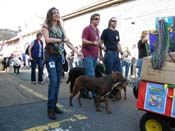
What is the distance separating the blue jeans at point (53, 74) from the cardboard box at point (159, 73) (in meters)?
1.54

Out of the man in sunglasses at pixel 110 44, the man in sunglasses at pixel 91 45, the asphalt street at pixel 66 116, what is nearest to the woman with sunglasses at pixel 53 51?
the asphalt street at pixel 66 116

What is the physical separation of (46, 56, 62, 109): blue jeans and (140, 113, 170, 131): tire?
1606 millimetres

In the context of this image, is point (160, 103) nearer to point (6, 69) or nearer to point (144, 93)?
point (144, 93)

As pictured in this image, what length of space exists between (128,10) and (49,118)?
10.2 metres

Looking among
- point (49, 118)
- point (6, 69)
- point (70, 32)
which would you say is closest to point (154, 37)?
point (49, 118)

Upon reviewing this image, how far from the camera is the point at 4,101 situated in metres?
5.77

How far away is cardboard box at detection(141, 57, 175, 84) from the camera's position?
3339mm

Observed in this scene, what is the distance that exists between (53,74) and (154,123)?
182 cm

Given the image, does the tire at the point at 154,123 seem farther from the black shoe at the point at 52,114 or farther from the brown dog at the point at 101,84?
the black shoe at the point at 52,114

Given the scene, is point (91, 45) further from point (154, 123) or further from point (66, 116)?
point (154, 123)

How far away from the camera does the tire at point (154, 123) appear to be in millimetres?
3482

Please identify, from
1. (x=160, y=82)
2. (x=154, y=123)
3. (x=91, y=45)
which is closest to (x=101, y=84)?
(x=91, y=45)

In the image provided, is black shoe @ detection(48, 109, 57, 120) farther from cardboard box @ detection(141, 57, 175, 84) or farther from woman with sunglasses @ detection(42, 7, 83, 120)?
cardboard box @ detection(141, 57, 175, 84)

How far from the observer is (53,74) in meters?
4.37
